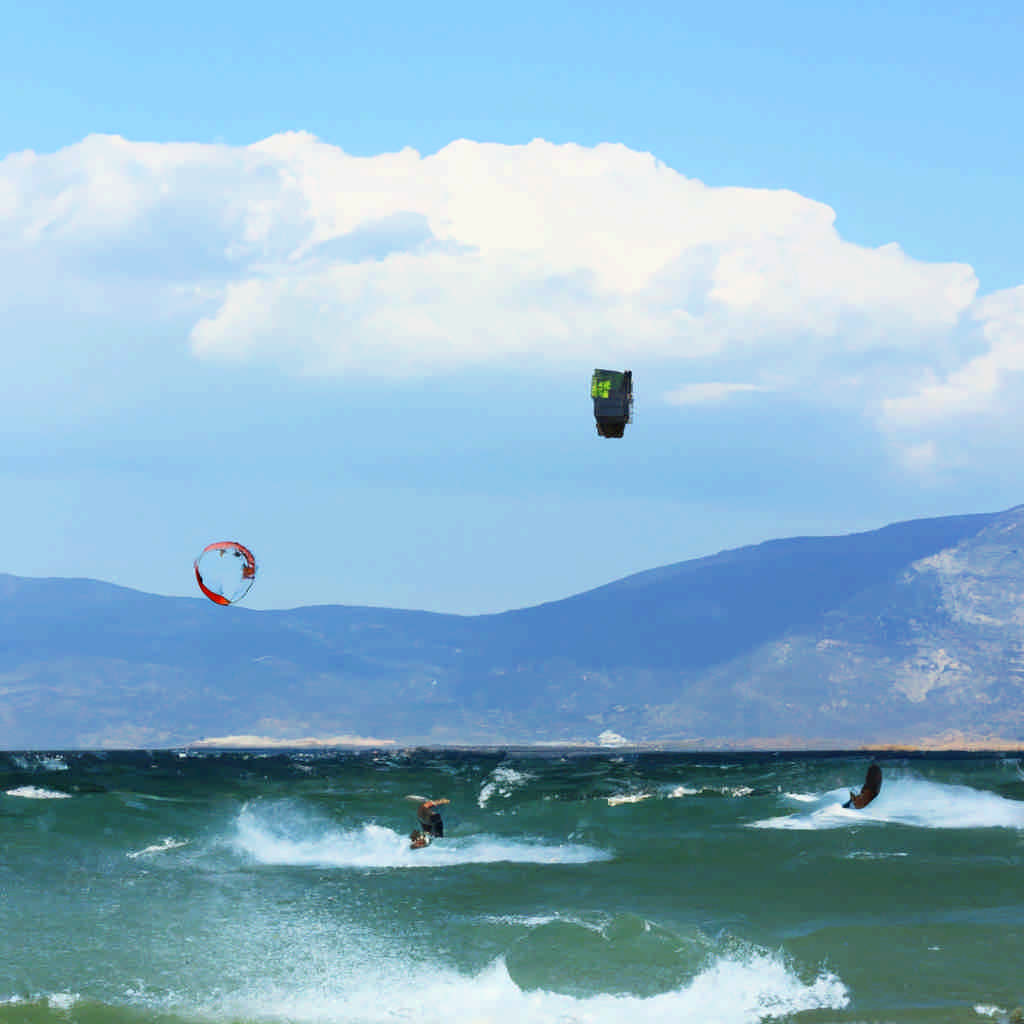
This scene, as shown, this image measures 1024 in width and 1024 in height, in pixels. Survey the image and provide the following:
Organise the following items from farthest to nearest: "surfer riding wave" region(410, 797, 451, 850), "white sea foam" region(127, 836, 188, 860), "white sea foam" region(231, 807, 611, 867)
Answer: "surfer riding wave" region(410, 797, 451, 850) → "white sea foam" region(127, 836, 188, 860) → "white sea foam" region(231, 807, 611, 867)

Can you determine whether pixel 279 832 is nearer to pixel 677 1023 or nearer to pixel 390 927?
pixel 390 927

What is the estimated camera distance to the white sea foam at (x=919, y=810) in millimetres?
55812

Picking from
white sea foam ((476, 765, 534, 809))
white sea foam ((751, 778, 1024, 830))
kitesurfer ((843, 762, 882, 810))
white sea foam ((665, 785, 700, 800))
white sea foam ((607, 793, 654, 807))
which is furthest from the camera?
white sea foam ((476, 765, 534, 809))

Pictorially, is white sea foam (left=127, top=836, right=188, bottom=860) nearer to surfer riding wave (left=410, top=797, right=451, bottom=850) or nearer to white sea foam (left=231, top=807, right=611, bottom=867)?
white sea foam (left=231, top=807, right=611, bottom=867)

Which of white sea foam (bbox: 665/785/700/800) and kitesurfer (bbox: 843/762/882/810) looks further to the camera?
white sea foam (bbox: 665/785/700/800)

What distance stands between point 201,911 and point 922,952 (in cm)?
1688

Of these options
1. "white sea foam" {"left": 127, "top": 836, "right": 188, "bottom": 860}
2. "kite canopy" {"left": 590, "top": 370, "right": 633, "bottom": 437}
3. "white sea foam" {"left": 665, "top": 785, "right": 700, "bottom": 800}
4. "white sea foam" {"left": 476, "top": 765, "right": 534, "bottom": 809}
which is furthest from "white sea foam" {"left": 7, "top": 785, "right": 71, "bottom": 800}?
"kite canopy" {"left": 590, "top": 370, "right": 633, "bottom": 437}

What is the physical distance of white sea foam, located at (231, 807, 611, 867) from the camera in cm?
4312

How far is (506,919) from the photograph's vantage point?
3145 centimetres

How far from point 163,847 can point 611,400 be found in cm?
2685

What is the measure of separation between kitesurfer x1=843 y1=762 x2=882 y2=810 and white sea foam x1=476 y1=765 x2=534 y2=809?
18.0m

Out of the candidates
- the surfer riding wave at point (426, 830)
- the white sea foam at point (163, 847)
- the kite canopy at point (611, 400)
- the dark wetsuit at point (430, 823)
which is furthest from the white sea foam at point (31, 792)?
the kite canopy at point (611, 400)

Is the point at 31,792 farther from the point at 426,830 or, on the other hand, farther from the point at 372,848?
the point at 372,848

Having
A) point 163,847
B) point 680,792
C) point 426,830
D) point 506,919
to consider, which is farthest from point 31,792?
point 506,919
